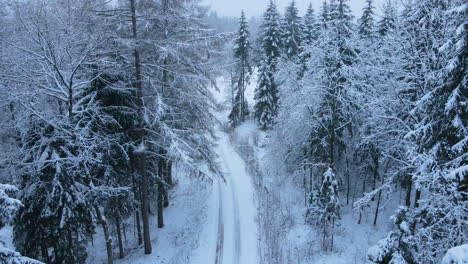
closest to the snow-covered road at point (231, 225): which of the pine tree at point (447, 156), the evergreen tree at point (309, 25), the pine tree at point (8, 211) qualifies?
the pine tree at point (447, 156)

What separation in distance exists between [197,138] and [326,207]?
25.4ft

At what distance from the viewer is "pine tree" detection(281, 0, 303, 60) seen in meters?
34.5

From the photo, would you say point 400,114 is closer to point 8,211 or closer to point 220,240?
point 220,240

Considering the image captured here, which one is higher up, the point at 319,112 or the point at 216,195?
the point at 319,112

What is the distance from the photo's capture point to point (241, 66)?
3738 cm

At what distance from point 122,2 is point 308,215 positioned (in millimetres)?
14789

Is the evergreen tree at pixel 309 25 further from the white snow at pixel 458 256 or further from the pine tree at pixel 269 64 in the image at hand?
the white snow at pixel 458 256

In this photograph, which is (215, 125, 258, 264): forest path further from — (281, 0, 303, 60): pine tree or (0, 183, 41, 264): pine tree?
(281, 0, 303, 60): pine tree

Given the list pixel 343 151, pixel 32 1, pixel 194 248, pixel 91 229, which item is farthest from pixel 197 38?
pixel 343 151

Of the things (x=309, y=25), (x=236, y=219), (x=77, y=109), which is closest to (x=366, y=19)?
(x=309, y=25)

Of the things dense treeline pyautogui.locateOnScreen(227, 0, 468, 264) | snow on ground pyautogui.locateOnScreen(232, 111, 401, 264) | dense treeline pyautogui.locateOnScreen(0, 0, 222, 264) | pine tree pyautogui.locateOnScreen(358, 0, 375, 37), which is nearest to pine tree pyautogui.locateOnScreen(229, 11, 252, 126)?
pine tree pyautogui.locateOnScreen(358, 0, 375, 37)

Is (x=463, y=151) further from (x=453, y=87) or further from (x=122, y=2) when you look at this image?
(x=122, y=2)

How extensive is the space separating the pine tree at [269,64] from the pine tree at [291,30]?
1.09 meters

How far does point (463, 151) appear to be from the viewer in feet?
27.8
